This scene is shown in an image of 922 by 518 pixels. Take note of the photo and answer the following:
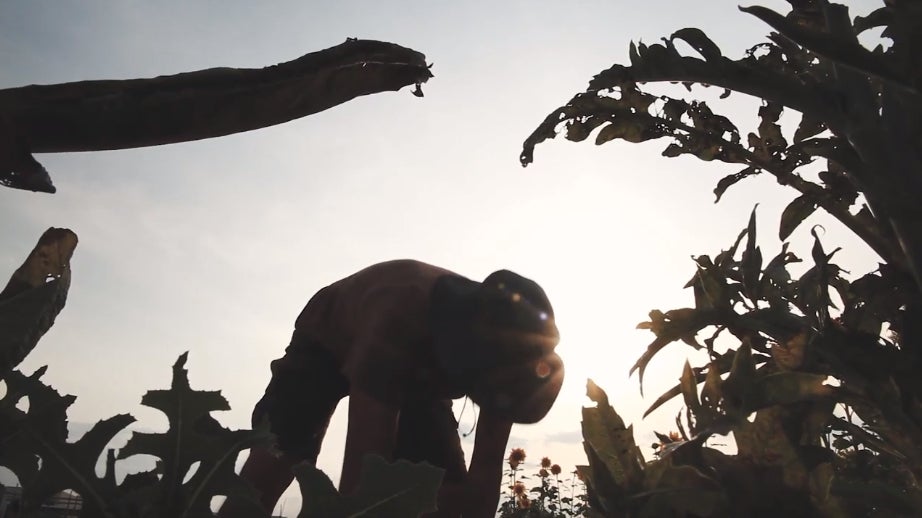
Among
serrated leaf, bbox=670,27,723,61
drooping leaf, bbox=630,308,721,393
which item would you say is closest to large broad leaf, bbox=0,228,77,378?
drooping leaf, bbox=630,308,721,393

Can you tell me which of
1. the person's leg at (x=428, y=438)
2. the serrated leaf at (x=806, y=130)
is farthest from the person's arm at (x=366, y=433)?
the serrated leaf at (x=806, y=130)

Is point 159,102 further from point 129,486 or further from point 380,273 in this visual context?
point 380,273

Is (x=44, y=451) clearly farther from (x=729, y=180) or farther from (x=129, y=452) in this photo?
(x=729, y=180)

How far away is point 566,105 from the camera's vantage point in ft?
8.06

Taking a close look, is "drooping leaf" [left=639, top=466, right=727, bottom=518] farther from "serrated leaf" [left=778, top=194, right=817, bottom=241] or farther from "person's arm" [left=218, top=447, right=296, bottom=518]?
"person's arm" [left=218, top=447, right=296, bottom=518]

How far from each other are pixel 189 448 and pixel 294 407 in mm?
3657

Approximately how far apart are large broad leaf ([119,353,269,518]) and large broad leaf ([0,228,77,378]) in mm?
127

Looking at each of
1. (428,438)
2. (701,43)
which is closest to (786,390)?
(701,43)

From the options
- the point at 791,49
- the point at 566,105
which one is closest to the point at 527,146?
the point at 566,105

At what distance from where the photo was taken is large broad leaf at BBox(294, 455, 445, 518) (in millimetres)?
527

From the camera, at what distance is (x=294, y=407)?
407 cm

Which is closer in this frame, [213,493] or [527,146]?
[213,493]

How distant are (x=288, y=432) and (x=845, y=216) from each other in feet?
10.8

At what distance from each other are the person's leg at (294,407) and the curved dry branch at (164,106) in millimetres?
3673
